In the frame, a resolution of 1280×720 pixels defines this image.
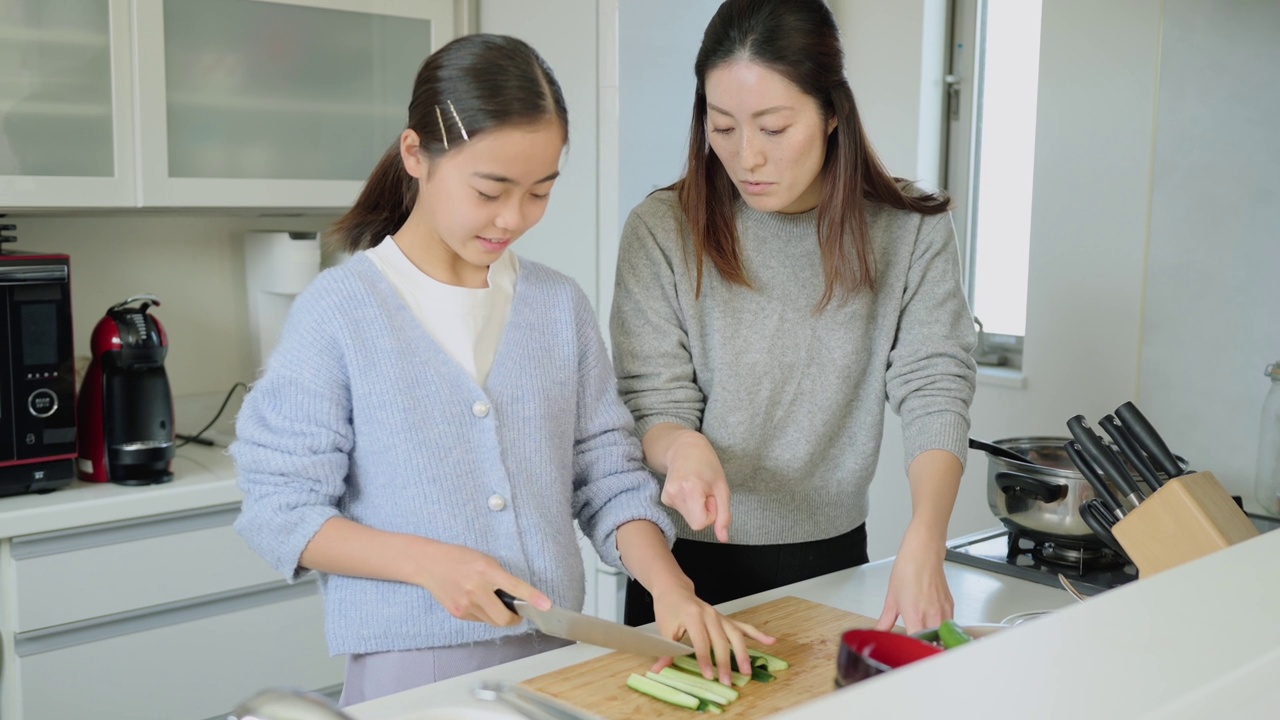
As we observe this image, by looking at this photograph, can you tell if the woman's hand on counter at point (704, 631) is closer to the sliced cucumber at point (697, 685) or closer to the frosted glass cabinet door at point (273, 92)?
the sliced cucumber at point (697, 685)

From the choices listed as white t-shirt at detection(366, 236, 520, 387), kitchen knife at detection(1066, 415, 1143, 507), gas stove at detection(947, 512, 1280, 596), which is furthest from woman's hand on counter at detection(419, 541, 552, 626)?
gas stove at detection(947, 512, 1280, 596)

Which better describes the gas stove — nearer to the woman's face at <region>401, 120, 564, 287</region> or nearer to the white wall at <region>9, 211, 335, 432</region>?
the woman's face at <region>401, 120, 564, 287</region>

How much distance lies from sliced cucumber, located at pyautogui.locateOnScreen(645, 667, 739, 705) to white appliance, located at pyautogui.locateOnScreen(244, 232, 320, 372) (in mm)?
1748

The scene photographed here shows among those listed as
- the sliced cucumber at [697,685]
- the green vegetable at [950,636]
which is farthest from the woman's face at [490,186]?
the green vegetable at [950,636]

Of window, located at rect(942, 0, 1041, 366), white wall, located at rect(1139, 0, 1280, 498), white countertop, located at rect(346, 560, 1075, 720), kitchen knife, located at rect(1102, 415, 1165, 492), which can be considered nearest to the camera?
white countertop, located at rect(346, 560, 1075, 720)

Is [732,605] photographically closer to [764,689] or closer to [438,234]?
[764,689]

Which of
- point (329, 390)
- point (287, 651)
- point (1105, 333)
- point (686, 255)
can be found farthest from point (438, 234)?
point (1105, 333)

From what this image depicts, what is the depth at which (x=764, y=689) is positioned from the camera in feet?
3.46

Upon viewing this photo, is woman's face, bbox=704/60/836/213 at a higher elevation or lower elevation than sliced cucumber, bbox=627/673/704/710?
higher

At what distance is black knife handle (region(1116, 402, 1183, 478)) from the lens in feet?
3.88

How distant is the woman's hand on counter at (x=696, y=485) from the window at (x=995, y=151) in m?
1.63

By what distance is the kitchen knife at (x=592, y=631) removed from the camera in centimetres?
101

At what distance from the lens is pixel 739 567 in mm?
1473

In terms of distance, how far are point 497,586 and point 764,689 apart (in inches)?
9.9
